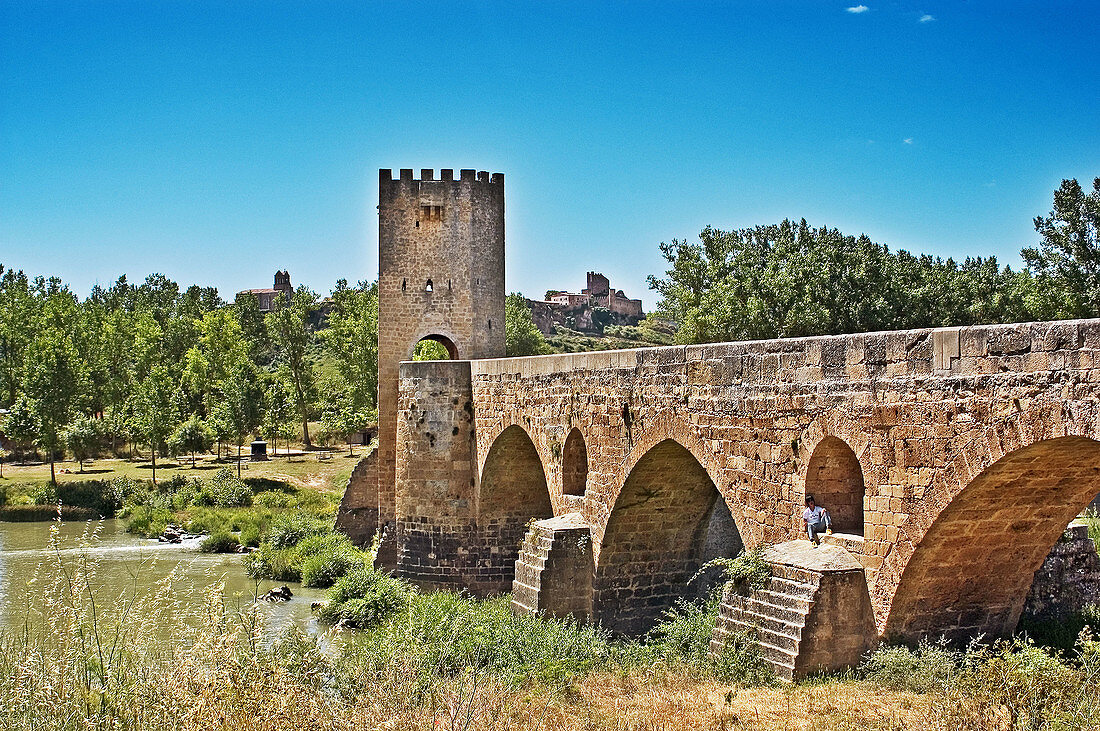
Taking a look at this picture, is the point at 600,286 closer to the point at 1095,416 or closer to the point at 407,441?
the point at 407,441

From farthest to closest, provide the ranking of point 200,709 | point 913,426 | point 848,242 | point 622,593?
point 848,242 → point 622,593 → point 913,426 → point 200,709

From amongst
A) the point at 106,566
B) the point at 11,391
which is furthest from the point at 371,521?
the point at 11,391

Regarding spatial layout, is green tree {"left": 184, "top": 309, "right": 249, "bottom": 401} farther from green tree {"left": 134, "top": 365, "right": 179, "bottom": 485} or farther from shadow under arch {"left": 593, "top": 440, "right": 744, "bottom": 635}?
shadow under arch {"left": 593, "top": 440, "right": 744, "bottom": 635}

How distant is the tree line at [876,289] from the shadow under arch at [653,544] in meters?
15.1

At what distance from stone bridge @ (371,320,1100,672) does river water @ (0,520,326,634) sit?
5.28 m

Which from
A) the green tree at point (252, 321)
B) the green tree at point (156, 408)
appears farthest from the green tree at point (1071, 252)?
the green tree at point (252, 321)

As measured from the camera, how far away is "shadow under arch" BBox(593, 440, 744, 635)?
14500 millimetres

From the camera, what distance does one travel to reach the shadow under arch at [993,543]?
8.69m

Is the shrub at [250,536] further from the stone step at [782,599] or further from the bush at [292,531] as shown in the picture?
the stone step at [782,599]

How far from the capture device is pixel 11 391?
42438 mm

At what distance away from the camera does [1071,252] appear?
85.9 ft

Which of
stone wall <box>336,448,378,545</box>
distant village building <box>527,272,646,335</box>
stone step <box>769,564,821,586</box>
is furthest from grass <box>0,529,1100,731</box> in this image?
distant village building <box>527,272,646,335</box>

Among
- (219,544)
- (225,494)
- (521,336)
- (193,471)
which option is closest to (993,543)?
(219,544)

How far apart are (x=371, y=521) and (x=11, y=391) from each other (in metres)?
24.4
